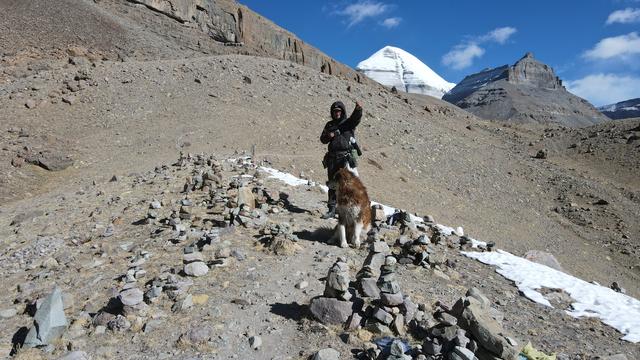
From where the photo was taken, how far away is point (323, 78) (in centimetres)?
2598

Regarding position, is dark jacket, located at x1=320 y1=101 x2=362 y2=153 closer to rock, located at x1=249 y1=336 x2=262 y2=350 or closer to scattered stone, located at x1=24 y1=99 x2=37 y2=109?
rock, located at x1=249 y1=336 x2=262 y2=350

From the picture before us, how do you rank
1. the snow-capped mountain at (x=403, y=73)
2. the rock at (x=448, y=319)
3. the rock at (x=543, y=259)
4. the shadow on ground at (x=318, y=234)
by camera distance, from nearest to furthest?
1. the rock at (x=448, y=319)
2. the shadow on ground at (x=318, y=234)
3. the rock at (x=543, y=259)
4. the snow-capped mountain at (x=403, y=73)

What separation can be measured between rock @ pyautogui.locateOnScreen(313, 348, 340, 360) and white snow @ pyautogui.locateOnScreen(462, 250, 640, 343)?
357 centimetres

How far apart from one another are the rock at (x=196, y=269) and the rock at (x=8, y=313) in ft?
5.59

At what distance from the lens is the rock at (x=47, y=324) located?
3.81 meters

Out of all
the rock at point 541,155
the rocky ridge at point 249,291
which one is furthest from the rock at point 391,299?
the rock at point 541,155

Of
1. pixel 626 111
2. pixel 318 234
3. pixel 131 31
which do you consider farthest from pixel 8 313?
pixel 626 111

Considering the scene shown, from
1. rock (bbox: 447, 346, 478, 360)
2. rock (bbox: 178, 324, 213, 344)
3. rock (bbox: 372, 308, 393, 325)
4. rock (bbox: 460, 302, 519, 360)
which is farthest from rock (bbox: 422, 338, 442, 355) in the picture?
rock (bbox: 178, 324, 213, 344)

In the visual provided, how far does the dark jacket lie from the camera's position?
7.23m

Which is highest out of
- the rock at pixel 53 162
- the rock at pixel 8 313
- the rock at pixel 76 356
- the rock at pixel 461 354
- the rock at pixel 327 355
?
the rock at pixel 461 354

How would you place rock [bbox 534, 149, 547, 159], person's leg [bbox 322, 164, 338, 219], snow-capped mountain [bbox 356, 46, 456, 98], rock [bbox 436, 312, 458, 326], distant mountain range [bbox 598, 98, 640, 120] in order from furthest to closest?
snow-capped mountain [bbox 356, 46, 456, 98] → distant mountain range [bbox 598, 98, 640, 120] → rock [bbox 534, 149, 547, 159] → person's leg [bbox 322, 164, 338, 219] → rock [bbox 436, 312, 458, 326]

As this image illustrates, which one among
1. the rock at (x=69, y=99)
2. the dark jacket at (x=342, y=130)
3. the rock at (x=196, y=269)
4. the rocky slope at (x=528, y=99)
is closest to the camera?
the rock at (x=196, y=269)

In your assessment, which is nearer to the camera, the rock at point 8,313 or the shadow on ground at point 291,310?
the shadow on ground at point 291,310

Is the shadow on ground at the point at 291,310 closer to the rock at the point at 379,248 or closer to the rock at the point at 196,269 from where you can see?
the rock at the point at 196,269
